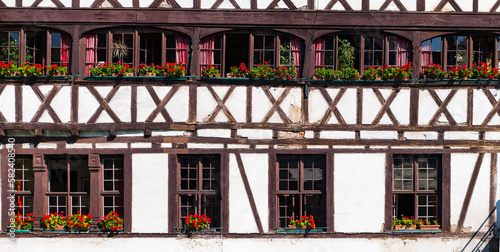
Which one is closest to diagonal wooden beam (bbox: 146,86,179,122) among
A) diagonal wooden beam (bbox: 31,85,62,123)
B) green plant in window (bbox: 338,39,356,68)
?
diagonal wooden beam (bbox: 31,85,62,123)

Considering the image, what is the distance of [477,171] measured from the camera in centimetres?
1077

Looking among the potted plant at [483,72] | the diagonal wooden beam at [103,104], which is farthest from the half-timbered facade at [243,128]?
the potted plant at [483,72]

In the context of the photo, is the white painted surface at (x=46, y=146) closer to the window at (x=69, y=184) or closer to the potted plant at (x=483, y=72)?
the window at (x=69, y=184)

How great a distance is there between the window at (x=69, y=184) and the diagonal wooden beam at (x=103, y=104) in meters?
1.04

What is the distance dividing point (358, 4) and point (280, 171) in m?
3.99

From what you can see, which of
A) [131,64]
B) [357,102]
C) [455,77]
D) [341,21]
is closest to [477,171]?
[455,77]

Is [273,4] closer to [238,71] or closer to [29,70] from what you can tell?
[238,71]

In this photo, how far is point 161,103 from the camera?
34.3 feet

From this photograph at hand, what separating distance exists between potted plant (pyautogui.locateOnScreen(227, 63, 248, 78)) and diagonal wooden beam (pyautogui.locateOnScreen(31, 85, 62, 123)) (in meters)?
3.63

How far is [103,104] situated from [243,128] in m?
3.00

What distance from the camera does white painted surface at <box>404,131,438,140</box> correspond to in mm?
10711

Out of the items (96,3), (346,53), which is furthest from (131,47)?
(346,53)

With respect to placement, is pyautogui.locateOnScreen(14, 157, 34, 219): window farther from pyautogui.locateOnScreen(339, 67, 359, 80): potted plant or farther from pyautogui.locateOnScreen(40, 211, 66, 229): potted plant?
pyautogui.locateOnScreen(339, 67, 359, 80): potted plant

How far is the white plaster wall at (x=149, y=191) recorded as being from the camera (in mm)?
10570
